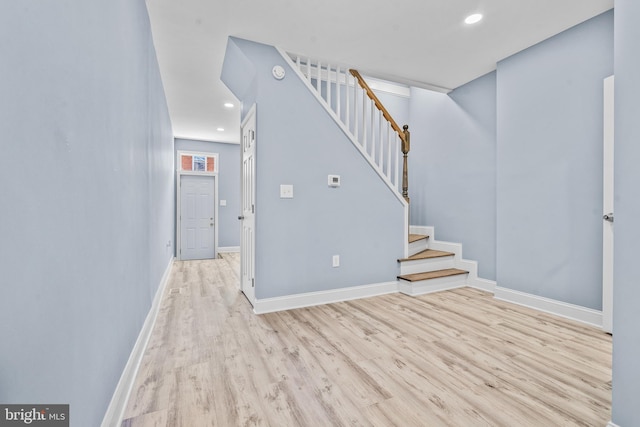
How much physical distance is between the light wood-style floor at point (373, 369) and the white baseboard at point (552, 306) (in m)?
0.09

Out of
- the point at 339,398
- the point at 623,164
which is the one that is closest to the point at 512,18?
the point at 623,164

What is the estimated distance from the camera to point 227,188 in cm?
698

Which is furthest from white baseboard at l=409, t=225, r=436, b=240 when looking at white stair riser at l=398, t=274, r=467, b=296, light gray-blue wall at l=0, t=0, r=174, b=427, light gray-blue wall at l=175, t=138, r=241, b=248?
light gray-blue wall at l=175, t=138, r=241, b=248

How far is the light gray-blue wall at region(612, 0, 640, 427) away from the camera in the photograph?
1.14m

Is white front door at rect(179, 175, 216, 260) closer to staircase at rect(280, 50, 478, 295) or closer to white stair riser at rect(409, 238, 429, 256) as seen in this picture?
staircase at rect(280, 50, 478, 295)

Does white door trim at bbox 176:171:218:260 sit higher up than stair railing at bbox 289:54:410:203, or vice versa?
stair railing at bbox 289:54:410:203

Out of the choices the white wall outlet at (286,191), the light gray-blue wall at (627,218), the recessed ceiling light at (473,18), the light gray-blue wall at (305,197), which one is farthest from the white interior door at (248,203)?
the light gray-blue wall at (627,218)

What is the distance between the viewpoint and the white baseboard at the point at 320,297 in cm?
283

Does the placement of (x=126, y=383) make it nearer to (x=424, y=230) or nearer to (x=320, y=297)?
(x=320, y=297)

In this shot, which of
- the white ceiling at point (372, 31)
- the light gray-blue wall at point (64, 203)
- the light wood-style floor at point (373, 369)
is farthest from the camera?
the white ceiling at point (372, 31)

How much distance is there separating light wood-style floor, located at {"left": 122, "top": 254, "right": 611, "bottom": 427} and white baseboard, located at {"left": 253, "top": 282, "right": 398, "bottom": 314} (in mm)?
114

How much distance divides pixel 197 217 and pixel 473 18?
602 cm

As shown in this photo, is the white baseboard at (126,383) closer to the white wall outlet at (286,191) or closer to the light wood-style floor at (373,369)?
the light wood-style floor at (373,369)

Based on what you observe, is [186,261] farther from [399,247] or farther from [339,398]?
[339,398]
